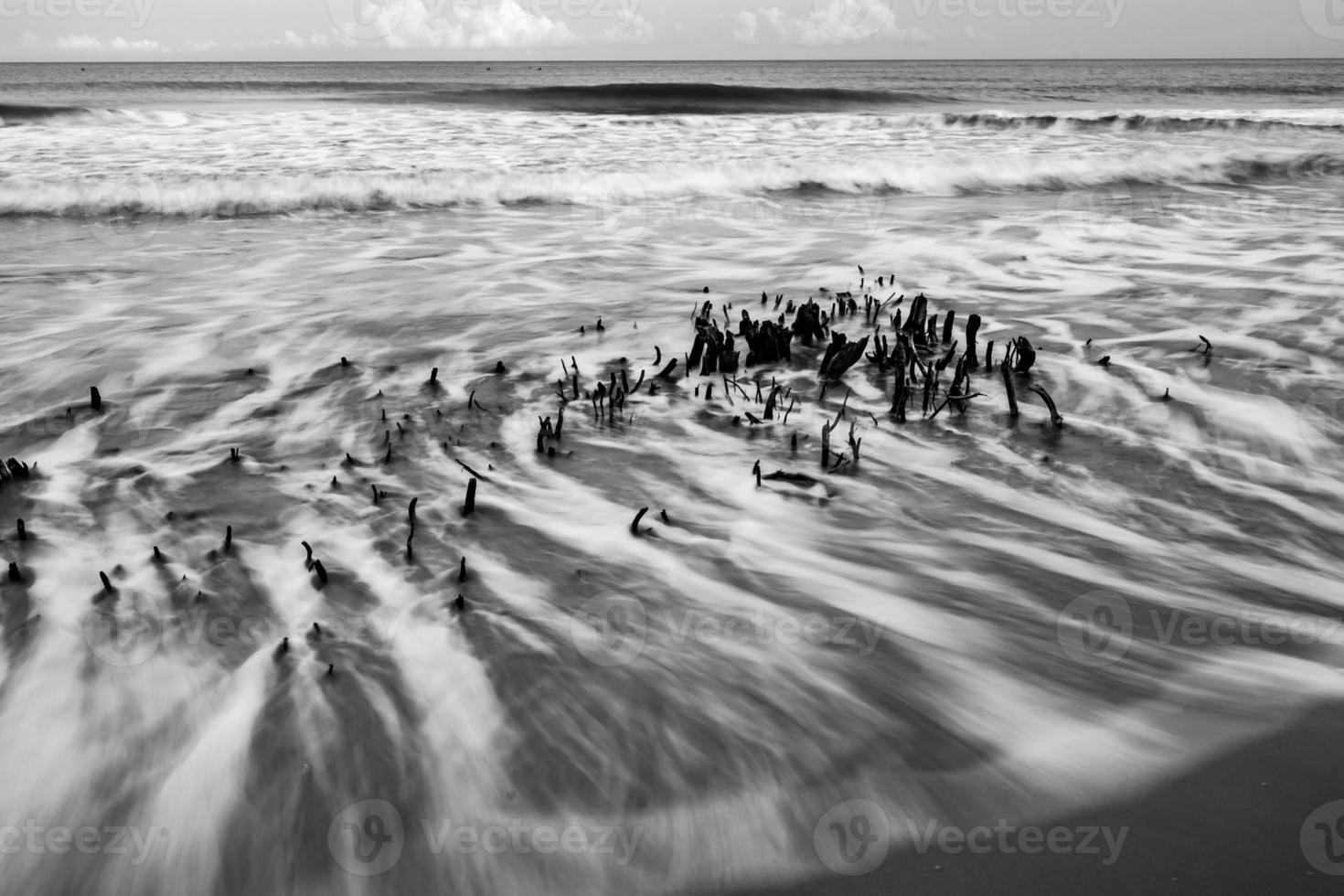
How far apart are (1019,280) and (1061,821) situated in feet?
15.2

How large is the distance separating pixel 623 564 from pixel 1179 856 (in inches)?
55.8

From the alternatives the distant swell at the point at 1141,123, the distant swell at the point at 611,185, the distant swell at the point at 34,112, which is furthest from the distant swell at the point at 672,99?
the distant swell at the point at 611,185

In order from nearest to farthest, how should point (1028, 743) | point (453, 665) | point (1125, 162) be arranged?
point (1028, 743), point (453, 665), point (1125, 162)

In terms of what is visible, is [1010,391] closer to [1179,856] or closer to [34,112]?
[1179,856]

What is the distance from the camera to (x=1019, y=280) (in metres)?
5.70

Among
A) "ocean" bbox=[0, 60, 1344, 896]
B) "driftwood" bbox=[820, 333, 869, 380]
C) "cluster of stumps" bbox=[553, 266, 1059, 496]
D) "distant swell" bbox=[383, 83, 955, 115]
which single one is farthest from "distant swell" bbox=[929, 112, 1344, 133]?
"driftwood" bbox=[820, 333, 869, 380]

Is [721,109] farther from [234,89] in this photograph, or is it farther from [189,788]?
[189,788]

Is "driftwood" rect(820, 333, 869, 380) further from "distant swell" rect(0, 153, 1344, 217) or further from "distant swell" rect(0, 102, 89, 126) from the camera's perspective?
"distant swell" rect(0, 102, 89, 126)

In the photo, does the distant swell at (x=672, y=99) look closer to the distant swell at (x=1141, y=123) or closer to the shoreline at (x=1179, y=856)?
the distant swell at (x=1141, y=123)

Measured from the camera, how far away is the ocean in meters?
1.71

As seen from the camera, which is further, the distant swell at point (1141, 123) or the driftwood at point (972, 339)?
the distant swell at point (1141, 123)

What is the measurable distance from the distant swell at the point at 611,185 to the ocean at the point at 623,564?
3.15 m

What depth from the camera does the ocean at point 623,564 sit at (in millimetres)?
1709

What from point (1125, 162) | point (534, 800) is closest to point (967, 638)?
point (534, 800)
